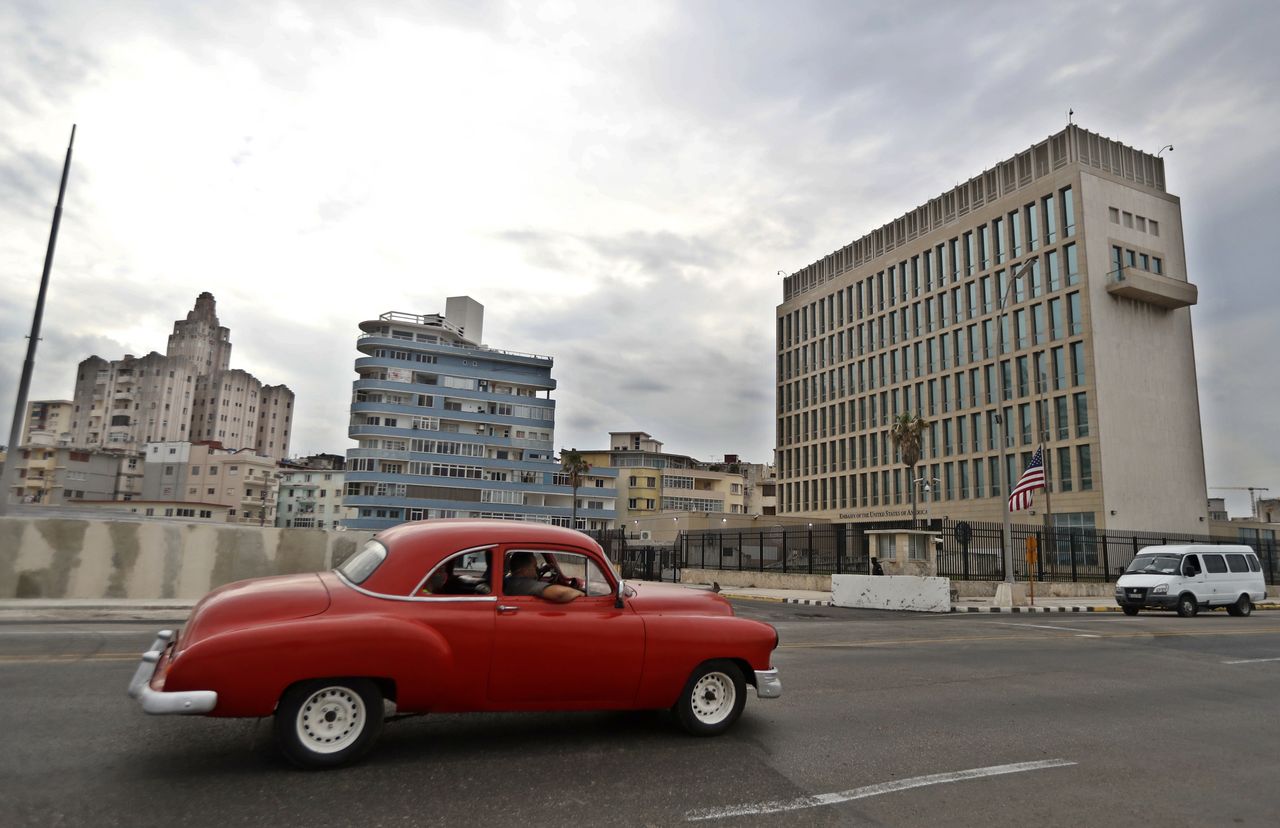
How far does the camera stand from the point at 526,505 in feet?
273

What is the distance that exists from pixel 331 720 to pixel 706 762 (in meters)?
2.39

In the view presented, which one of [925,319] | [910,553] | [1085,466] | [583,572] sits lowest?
[583,572]

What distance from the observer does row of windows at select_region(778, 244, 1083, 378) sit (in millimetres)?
57469

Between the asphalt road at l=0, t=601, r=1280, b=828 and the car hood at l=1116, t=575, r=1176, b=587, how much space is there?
51.1ft

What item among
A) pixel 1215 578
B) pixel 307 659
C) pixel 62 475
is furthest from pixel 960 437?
pixel 62 475

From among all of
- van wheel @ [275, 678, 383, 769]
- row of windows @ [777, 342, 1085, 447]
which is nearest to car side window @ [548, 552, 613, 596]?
van wheel @ [275, 678, 383, 769]

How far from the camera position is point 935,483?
64250mm

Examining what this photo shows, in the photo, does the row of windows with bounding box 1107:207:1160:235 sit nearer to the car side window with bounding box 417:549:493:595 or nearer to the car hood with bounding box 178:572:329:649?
the car side window with bounding box 417:549:493:595

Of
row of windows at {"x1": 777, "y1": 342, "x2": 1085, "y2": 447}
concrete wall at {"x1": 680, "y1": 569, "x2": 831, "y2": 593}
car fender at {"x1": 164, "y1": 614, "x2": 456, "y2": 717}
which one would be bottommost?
concrete wall at {"x1": 680, "y1": 569, "x2": 831, "y2": 593}

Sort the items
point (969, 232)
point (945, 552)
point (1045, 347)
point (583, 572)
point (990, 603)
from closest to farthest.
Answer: point (583, 572), point (990, 603), point (945, 552), point (1045, 347), point (969, 232)

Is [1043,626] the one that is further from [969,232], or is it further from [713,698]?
[969,232]

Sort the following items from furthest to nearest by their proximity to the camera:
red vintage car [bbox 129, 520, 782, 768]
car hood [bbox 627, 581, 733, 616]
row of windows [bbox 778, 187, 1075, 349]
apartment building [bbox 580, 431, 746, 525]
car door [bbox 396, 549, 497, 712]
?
apartment building [bbox 580, 431, 746, 525]
row of windows [bbox 778, 187, 1075, 349]
car hood [bbox 627, 581, 733, 616]
car door [bbox 396, 549, 497, 712]
red vintage car [bbox 129, 520, 782, 768]

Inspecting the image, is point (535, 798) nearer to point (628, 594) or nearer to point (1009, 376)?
point (628, 594)

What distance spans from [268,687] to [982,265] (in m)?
66.3
